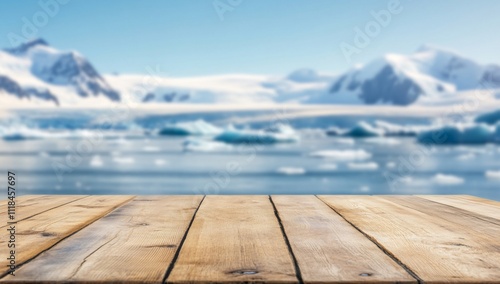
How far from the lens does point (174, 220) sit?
5.25ft

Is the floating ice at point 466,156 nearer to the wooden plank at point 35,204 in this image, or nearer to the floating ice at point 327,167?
the floating ice at point 327,167

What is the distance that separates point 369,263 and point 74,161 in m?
20.7

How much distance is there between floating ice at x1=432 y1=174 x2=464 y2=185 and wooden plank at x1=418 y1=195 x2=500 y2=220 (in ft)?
45.2

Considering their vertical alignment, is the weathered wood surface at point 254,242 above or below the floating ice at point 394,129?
below

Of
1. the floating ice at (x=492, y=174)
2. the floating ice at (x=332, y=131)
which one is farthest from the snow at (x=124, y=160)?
the floating ice at (x=492, y=174)

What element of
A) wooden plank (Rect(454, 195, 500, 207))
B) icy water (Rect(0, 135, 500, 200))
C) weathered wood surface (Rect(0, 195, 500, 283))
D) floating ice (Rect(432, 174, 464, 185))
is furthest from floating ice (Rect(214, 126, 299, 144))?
weathered wood surface (Rect(0, 195, 500, 283))

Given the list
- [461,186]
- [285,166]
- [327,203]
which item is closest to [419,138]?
[461,186]

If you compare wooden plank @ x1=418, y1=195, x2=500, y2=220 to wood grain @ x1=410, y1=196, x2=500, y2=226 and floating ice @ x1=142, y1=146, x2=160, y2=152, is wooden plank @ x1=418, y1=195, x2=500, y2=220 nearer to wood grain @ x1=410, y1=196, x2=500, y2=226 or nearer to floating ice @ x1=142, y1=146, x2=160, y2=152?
wood grain @ x1=410, y1=196, x2=500, y2=226

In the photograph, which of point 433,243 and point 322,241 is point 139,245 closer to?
point 322,241

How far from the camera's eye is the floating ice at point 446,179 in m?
15.5

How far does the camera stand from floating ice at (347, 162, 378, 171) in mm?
19931

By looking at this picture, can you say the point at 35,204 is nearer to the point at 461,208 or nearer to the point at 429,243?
the point at 429,243

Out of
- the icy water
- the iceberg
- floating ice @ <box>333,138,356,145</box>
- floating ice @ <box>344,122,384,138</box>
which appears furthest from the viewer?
floating ice @ <box>333,138,356,145</box>

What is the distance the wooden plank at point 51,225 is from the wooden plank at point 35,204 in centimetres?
4
